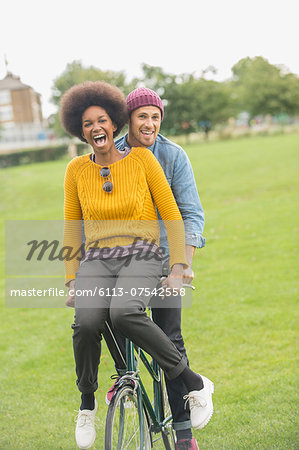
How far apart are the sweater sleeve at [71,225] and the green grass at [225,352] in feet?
6.15

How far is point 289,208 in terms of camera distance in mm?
15500

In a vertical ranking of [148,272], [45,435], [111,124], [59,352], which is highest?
[111,124]

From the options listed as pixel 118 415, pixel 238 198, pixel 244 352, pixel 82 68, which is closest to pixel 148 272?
pixel 118 415

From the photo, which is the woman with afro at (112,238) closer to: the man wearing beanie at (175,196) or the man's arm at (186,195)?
the man wearing beanie at (175,196)

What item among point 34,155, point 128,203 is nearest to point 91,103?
point 128,203

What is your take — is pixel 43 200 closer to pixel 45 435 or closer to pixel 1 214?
pixel 1 214

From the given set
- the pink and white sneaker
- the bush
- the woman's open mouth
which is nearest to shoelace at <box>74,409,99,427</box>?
the pink and white sneaker

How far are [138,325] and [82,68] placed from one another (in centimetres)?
5984

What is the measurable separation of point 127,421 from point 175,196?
52.3 inches

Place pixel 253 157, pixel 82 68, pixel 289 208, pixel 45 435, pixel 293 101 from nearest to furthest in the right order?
pixel 45 435, pixel 289 208, pixel 253 157, pixel 82 68, pixel 293 101

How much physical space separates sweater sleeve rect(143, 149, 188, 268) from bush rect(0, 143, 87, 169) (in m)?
46.2

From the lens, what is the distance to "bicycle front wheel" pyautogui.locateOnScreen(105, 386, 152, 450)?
2932mm

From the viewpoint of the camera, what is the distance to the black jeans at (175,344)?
10.6ft

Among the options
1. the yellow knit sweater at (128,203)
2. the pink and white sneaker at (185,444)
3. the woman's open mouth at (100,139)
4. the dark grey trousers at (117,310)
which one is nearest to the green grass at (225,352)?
the pink and white sneaker at (185,444)
